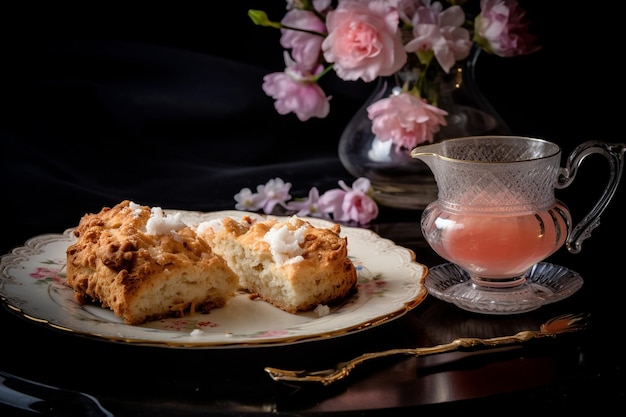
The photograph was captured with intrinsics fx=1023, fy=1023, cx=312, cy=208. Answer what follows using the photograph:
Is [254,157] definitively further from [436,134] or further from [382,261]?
[382,261]

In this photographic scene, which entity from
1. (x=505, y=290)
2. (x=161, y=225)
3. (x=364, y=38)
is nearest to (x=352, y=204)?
(x=364, y=38)

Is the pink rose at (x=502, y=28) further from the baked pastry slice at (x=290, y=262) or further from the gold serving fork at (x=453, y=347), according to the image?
the gold serving fork at (x=453, y=347)

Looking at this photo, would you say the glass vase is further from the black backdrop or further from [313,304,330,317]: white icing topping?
[313,304,330,317]: white icing topping

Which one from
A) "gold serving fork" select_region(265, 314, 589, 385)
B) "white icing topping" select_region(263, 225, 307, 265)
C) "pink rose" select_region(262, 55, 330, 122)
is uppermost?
"pink rose" select_region(262, 55, 330, 122)

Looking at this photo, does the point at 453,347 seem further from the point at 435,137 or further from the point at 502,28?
the point at 502,28

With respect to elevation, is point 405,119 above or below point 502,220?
above

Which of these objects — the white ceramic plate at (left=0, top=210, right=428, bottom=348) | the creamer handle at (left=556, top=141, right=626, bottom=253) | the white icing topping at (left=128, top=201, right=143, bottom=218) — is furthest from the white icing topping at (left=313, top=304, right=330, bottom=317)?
the creamer handle at (left=556, top=141, right=626, bottom=253)

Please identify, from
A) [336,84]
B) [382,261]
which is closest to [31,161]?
[336,84]
